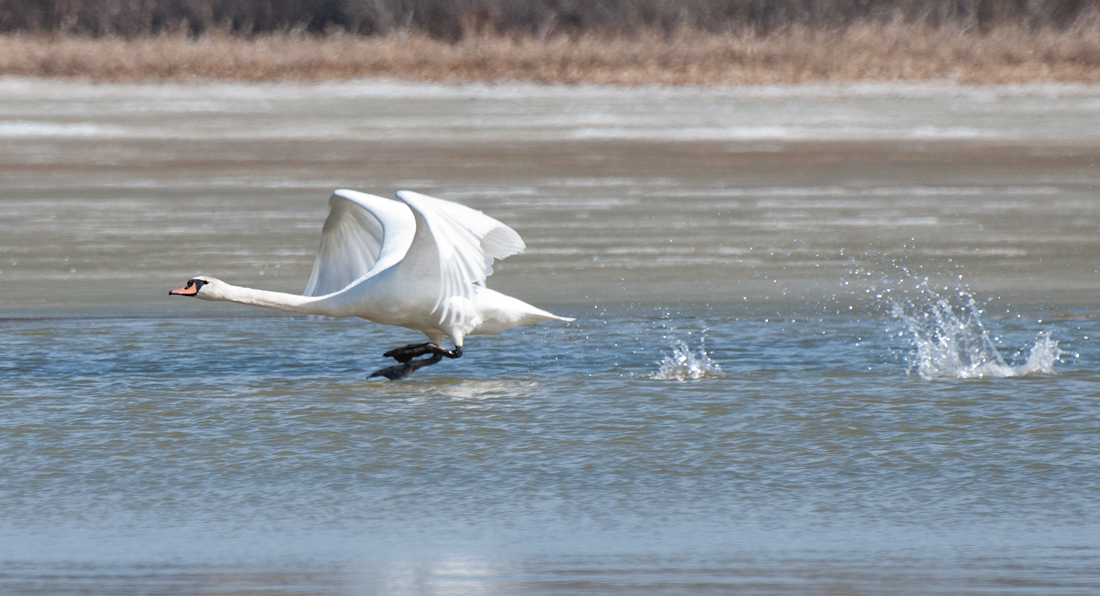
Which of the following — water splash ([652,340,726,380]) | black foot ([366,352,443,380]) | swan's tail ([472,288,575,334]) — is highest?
swan's tail ([472,288,575,334])

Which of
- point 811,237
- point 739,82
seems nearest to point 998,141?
point 739,82

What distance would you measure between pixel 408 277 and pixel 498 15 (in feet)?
57.0

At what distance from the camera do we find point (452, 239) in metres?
6.89

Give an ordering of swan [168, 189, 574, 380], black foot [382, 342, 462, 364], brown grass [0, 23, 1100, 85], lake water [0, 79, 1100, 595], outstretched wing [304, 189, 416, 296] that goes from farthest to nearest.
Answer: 1. brown grass [0, 23, 1100, 85]
2. outstretched wing [304, 189, 416, 296]
3. black foot [382, 342, 462, 364]
4. swan [168, 189, 574, 380]
5. lake water [0, 79, 1100, 595]

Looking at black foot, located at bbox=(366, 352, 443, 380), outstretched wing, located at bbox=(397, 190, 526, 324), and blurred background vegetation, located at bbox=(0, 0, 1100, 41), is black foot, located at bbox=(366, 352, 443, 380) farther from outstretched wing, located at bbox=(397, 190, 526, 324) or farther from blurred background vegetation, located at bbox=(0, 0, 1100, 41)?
blurred background vegetation, located at bbox=(0, 0, 1100, 41)

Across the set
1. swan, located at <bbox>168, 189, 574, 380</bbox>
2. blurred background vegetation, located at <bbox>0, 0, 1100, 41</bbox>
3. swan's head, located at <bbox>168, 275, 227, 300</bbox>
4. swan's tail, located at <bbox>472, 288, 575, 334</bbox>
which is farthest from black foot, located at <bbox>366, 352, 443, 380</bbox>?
blurred background vegetation, located at <bbox>0, 0, 1100, 41</bbox>

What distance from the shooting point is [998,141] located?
15602mm

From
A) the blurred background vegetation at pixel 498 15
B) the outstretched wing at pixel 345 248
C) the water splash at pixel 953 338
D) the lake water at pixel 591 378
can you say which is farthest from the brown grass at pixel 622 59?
the outstretched wing at pixel 345 248

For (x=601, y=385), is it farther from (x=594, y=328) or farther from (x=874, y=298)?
(x=874, y=298)

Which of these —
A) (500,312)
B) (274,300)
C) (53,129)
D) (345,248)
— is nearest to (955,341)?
(500,312)

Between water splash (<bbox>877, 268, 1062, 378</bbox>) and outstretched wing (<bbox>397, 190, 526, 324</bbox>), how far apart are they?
6.48ft

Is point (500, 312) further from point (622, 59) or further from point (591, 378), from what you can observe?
point (622, 59)

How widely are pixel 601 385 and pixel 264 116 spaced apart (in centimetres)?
1094

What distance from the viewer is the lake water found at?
185 inches
